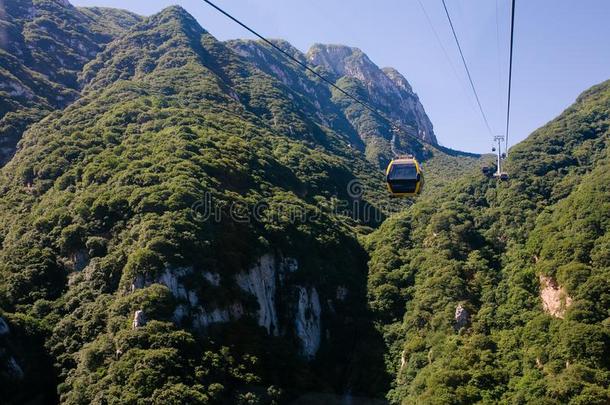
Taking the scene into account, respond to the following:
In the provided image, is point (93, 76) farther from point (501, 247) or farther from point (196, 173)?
Result: point (501, 247)

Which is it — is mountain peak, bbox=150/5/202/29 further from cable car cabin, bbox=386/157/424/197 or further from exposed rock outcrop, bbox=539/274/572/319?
cable car cabin, bbox=386/157/424/197

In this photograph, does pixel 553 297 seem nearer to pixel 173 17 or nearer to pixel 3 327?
pixel 3 327

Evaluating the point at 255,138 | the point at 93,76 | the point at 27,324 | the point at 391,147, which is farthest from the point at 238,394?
the point at 391,147

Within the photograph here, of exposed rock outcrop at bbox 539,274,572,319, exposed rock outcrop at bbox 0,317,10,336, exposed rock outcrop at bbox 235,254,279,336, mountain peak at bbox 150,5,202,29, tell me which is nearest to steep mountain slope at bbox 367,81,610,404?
Result: exposed rock outcrop at bbox 539,274,572,319

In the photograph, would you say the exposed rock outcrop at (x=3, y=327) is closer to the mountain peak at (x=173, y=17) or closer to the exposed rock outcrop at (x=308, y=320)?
the exposed rock outcrop at (x=308, y=320)

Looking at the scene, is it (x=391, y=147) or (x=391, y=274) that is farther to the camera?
(x=391, y=147)
